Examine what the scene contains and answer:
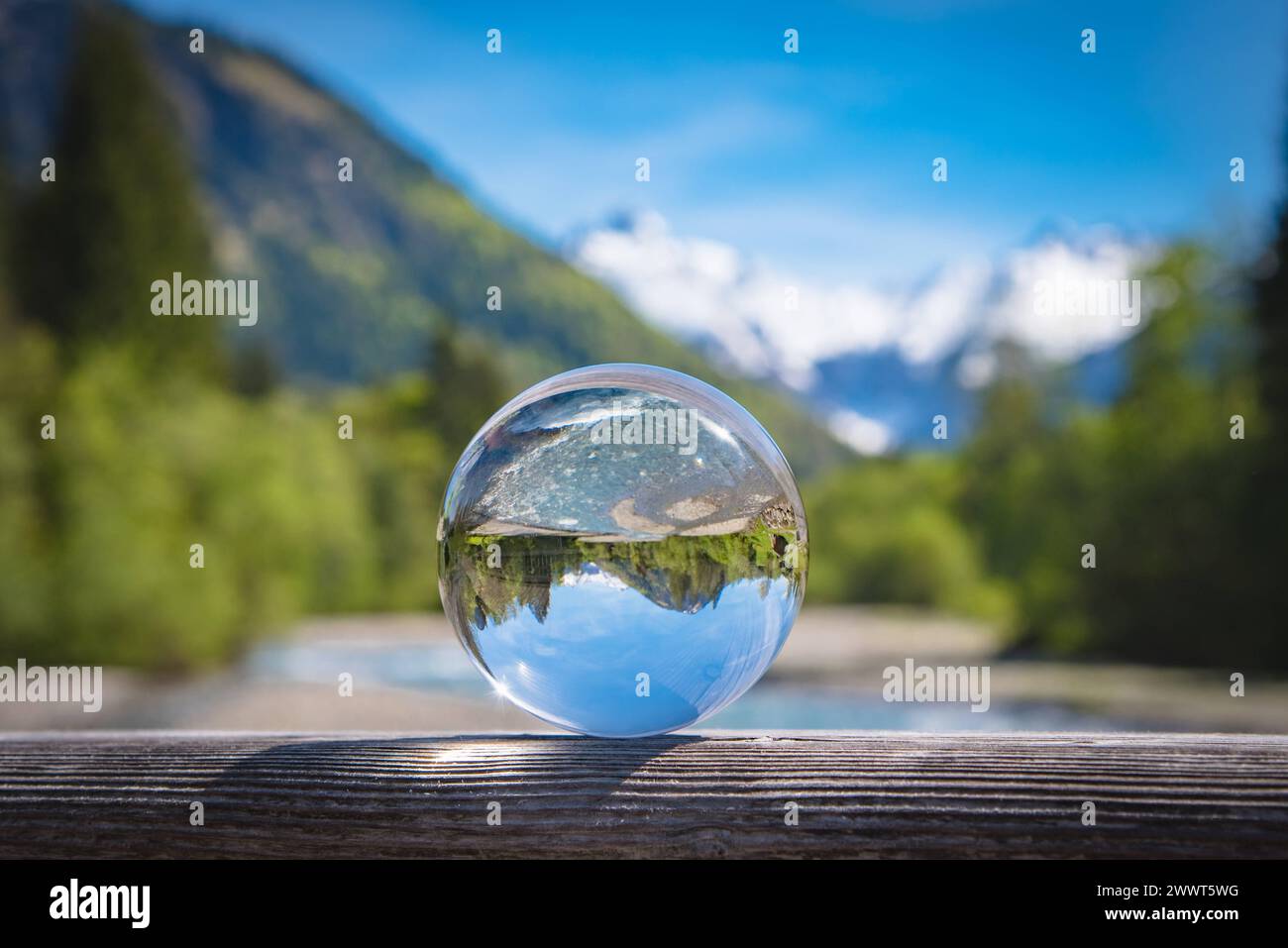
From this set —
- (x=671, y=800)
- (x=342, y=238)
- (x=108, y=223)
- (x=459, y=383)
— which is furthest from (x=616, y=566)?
(x=342, y=238)

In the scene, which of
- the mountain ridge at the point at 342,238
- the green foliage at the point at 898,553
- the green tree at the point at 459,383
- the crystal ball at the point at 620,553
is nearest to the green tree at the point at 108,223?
the green tree at the point at 459,383

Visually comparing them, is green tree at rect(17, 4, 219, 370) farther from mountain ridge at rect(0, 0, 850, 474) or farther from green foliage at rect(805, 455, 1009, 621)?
mountain ridge at rect(0, 0, 850, 474)

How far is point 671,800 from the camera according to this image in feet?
6.34

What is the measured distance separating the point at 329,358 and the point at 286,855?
Answer: 119269mm

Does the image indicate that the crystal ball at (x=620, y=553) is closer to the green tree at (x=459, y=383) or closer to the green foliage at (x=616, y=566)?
the green foliage at (x=616, y=566)

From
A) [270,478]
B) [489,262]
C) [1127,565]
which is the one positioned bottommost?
[1127,565]

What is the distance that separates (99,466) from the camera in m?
27.2

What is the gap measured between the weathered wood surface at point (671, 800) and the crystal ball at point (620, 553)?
16cm

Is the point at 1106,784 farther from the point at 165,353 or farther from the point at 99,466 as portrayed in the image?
the point at 165,353

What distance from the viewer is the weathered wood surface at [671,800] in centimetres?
183

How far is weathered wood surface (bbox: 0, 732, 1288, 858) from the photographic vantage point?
1.83 metres

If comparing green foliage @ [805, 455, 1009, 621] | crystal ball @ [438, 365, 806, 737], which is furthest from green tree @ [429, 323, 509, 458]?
crystal ball @ [438, 365, 806, 737]

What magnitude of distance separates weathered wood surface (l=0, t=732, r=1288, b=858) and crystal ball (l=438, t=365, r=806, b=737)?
0.16 m

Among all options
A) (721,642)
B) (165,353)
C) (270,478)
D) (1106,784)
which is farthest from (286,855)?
(165,353)
